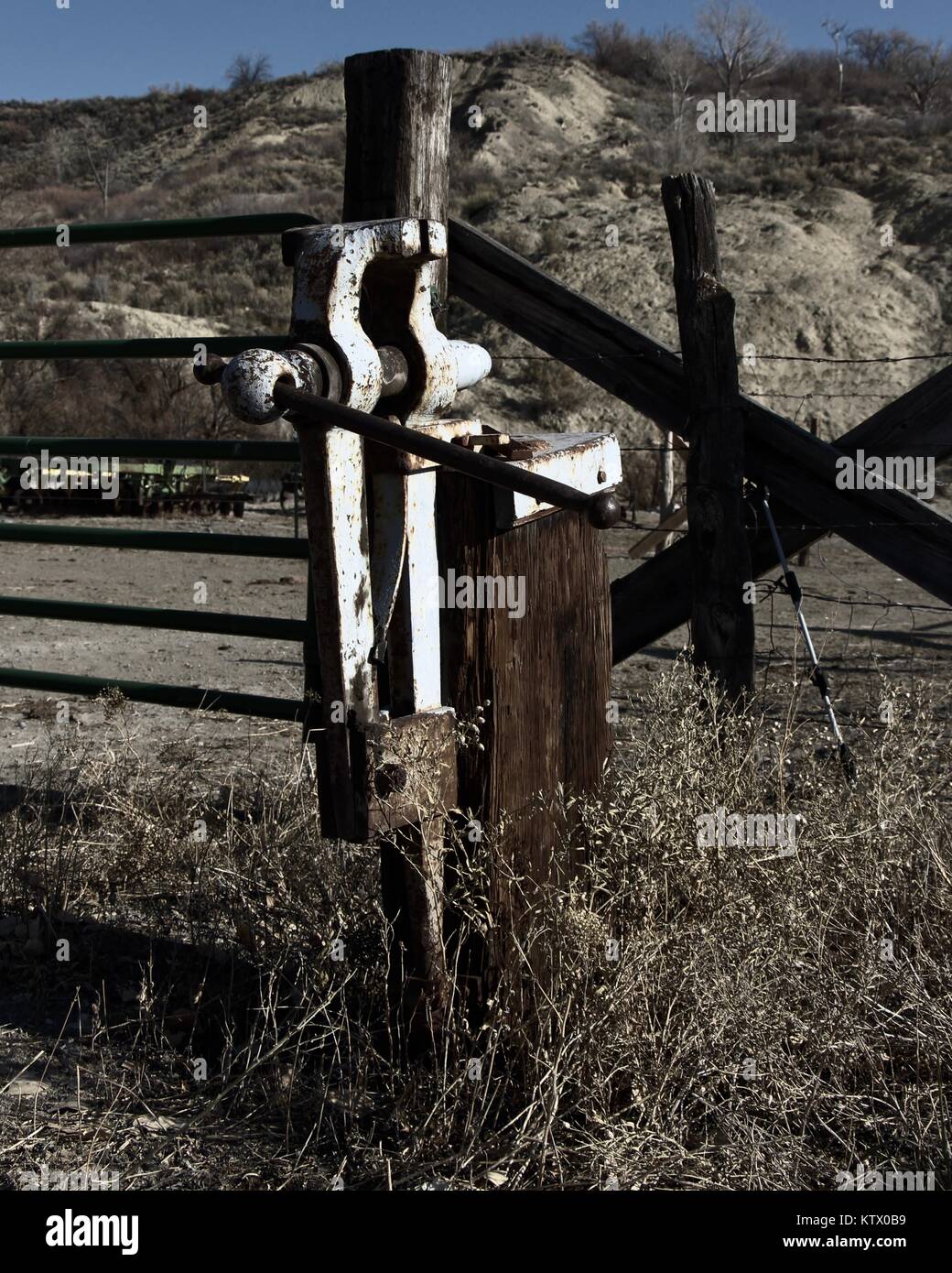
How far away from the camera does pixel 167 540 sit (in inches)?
167

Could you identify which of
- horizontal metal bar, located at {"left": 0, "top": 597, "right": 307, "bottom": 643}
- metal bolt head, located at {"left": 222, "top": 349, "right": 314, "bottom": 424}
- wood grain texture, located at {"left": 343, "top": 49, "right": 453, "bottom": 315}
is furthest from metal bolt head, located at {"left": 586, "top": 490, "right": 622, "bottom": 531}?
horizontal metal bar, located at {"left": 0, "top": 597, "right": 307, "bottom": 643}

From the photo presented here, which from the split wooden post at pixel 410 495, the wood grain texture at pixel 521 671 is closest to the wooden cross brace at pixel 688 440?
the split wooden post at pixel 410 495

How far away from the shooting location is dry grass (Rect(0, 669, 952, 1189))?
240cm

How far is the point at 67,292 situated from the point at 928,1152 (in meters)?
35.1

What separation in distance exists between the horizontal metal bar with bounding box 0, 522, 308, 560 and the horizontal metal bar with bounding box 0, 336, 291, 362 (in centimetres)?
58

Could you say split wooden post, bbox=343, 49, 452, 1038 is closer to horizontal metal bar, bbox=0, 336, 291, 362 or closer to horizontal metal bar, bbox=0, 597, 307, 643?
horizontal metal bar, bbox=0, 336, 291, 362

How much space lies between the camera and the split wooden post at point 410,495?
244cm

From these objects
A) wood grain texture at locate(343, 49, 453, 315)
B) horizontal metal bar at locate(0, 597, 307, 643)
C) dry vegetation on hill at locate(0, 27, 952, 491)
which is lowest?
horizontal metal bar at locate(0, 597, 307, 643)

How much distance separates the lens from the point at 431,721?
2432 millimetres

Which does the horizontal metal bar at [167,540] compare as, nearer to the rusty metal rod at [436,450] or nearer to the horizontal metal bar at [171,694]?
the horizontal metal bar at [171,694]

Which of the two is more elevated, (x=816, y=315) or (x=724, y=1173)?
(x=816, y=315)

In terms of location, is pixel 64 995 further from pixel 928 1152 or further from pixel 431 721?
pixel 928 1152

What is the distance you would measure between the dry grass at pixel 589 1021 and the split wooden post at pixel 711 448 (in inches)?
30.8

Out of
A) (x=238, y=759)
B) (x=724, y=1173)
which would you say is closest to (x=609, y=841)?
(x=724, y=1173)
